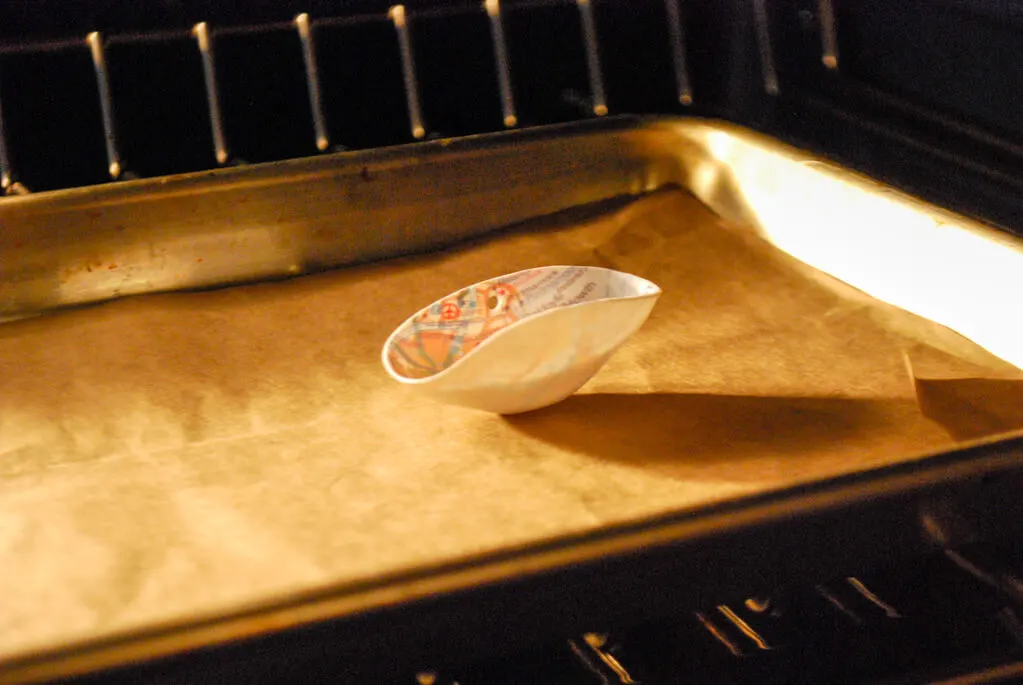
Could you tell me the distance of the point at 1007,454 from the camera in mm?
486

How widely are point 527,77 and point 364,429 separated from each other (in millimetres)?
473

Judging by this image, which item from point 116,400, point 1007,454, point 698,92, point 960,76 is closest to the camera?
point 1007,454

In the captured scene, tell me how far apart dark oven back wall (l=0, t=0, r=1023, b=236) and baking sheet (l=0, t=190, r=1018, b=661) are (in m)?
0.16

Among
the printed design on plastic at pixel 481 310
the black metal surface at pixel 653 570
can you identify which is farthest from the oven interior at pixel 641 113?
the printed design on plastic at pixel 481 310

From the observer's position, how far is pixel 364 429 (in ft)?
1.94

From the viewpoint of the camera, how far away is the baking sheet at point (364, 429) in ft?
1.53

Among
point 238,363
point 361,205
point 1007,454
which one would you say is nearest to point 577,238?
point 361,205

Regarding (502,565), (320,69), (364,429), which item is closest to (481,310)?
(364,429)

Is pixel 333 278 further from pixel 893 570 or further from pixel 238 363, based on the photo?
pixel 893 570

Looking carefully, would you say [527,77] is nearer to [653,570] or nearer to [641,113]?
[641,113]

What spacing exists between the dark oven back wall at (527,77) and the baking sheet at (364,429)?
16 cm

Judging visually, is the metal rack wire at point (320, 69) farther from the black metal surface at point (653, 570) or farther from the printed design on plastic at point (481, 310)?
the black metal surface at point (653, 570)

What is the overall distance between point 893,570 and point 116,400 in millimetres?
474

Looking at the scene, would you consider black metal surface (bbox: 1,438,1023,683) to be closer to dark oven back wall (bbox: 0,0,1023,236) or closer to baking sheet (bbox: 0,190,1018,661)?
baking sheet (bbox: 0,190,1018,661)
